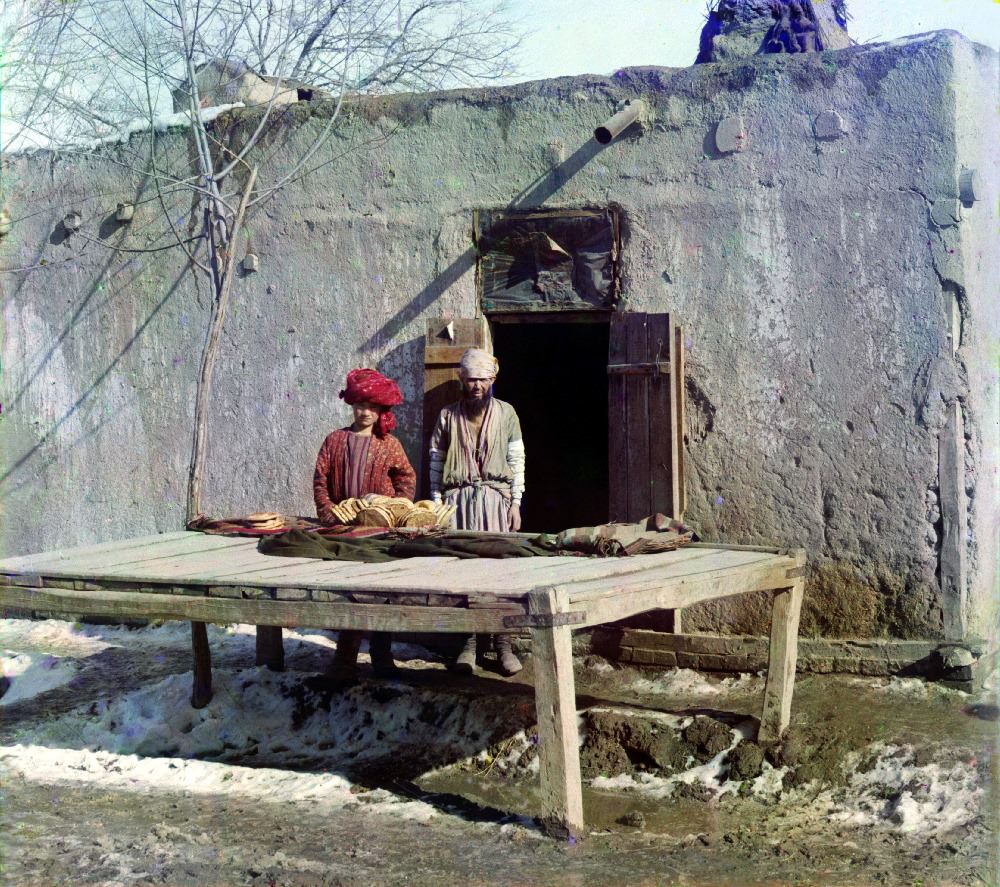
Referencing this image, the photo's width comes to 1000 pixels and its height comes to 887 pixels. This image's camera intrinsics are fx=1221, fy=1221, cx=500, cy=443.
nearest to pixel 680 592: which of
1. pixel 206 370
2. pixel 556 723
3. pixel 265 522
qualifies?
pixel 556 723

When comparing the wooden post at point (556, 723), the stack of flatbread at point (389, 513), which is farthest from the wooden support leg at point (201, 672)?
the wooden post at point (556, 723)

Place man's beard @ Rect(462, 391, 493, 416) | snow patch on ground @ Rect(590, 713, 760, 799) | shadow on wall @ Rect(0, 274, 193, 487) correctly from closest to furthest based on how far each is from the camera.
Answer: snow patch on ground @ Rect(590, 713, 760, 799) < man's beard @ Rect(462, 391, 493, 416) < shadow on wall @ Rect(0, 274, 193, 487)

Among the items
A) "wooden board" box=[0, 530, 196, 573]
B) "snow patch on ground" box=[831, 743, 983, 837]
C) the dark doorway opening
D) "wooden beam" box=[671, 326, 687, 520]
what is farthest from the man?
the dark doorway opening

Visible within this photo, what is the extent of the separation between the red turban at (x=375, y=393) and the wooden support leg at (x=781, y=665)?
2.26 m

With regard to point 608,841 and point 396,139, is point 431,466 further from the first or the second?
point 608,841

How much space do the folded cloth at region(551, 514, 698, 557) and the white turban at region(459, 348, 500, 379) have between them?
145cm

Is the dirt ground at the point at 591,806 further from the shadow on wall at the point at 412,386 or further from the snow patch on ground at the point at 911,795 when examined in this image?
the shadow on wall at the point at 412,386

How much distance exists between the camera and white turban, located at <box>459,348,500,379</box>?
22.1 feet

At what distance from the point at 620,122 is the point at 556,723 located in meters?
3.87

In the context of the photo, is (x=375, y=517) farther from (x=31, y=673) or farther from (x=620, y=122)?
(x=31, y=673)

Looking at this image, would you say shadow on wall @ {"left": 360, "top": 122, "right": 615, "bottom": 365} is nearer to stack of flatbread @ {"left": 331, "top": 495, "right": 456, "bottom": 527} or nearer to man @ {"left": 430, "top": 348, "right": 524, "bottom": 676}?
man @ {"left": 430, "top": 348, "right": 524, "bottom": 676}

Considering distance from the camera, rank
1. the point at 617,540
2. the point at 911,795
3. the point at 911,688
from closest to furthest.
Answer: the point at 911,795
the point at 617,540
the point at 911,688

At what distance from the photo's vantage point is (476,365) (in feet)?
22.1

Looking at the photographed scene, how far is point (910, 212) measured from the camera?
21.5 feet
